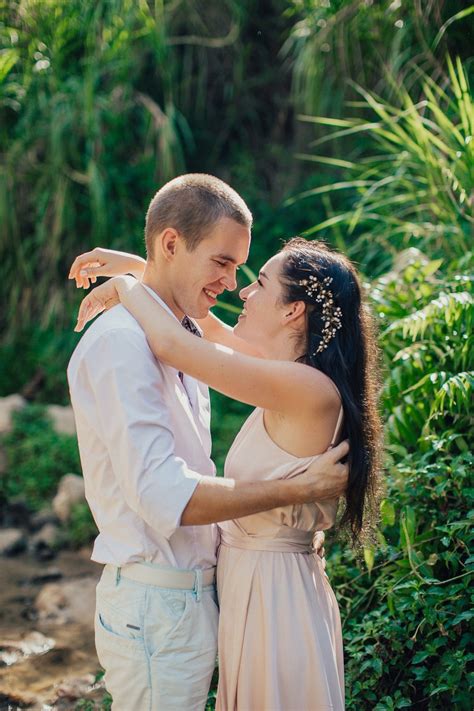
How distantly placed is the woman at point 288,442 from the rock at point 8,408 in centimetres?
464

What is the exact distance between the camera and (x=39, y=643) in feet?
14.4

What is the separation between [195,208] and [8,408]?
16.7 feet

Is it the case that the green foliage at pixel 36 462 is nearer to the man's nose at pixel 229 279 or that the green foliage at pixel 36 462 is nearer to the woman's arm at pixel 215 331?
the woman's arm at pixel 215 331

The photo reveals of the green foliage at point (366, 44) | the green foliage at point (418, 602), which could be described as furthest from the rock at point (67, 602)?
the green foliage at point (366, 44)

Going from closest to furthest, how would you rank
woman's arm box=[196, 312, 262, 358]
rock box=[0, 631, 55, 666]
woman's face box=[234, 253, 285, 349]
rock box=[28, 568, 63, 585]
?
woman's face box=[234, 253, 285, 349], woman's arm box=[196, 312, 262, 358], rock box=[0, 631, 55, 666], rock box=[28, 568, 63, 585]

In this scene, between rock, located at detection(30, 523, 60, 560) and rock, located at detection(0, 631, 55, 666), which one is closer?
rock, located at detection(0, 631, 55, 666)

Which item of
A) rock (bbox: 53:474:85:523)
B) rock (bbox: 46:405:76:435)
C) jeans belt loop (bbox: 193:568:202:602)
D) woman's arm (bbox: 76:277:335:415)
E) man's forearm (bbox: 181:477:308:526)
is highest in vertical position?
woman's arm (bbox: 76:277:335:415)

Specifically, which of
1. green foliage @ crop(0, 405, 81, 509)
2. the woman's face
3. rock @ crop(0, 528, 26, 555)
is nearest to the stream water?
rock @ crop(0, 528, 26, 555)

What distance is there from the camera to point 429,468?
3.18 m

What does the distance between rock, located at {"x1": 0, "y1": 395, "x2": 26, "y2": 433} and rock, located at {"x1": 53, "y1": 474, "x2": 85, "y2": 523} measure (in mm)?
958

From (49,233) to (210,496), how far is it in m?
6.14

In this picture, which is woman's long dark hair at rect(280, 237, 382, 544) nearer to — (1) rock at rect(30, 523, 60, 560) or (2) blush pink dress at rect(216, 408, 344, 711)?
(2) blush pink dress at rect(216, 408, 344, 711)

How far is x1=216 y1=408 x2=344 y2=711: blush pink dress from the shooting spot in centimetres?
225

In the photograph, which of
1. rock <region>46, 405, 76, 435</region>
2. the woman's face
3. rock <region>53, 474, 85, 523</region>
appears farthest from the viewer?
rock <region>46, 405, 76, 435</region>
